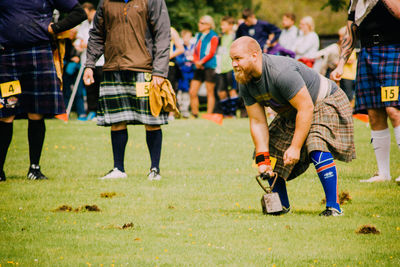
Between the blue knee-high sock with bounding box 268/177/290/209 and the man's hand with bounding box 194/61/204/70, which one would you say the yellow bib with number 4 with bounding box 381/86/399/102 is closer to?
the blue knee-high sock with bounding box 268/177/290/209

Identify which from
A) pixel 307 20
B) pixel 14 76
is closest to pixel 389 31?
pixel 14 76

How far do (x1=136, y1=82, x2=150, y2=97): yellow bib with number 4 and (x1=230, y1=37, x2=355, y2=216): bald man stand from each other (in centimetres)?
183

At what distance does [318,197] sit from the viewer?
5484 millimetres

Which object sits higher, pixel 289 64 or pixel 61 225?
pixel 289 64

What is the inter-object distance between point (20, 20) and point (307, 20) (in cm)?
780

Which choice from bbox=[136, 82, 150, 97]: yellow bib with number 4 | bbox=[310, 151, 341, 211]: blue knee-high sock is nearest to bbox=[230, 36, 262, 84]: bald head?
bbox=[310, 151, 341, 211]: blue knee-high sock

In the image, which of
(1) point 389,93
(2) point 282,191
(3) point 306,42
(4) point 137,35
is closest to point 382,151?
(1) point 389,93

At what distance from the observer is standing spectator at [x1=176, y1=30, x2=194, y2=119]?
1470 cm

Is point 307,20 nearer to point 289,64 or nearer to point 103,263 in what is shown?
point 289,64

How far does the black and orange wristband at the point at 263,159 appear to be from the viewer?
4.61 meters

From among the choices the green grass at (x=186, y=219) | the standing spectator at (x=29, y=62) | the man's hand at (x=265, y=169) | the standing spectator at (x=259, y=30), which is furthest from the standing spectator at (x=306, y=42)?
the man's hand at (x=265, y=169)

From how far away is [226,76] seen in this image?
1429 cm

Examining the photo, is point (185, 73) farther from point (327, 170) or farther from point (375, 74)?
point (327, 170)

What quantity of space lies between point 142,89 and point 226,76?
318 inches
